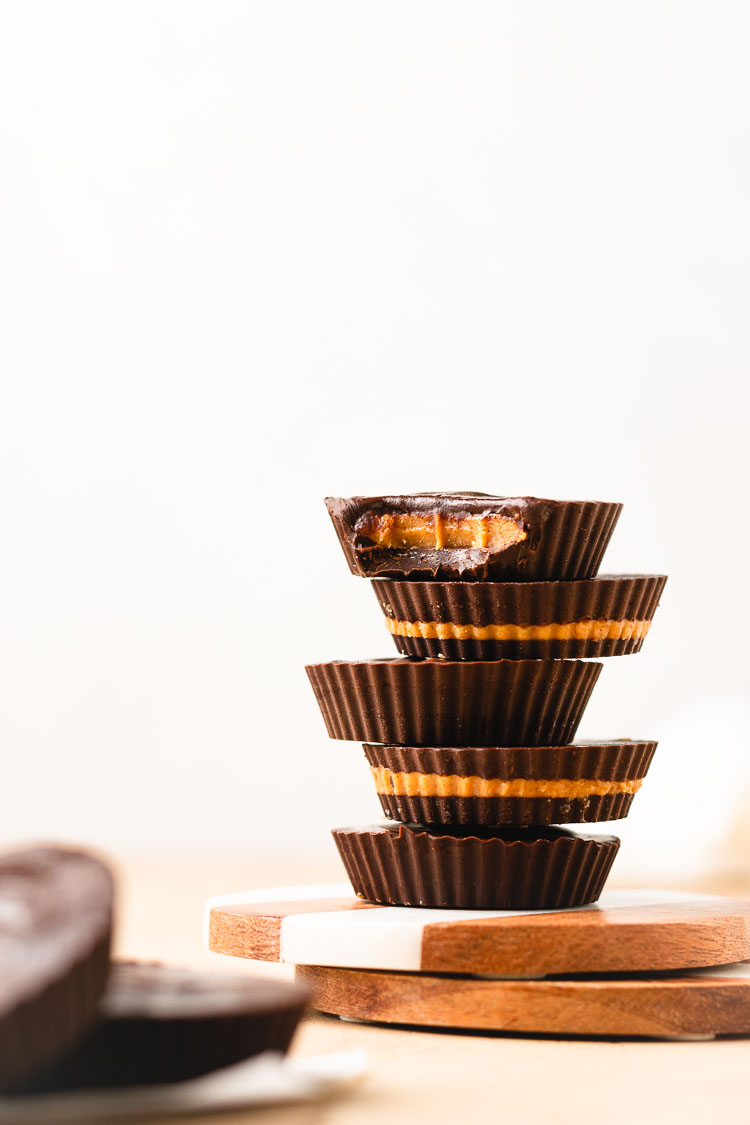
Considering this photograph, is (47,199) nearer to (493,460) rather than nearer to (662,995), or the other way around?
(493,460)

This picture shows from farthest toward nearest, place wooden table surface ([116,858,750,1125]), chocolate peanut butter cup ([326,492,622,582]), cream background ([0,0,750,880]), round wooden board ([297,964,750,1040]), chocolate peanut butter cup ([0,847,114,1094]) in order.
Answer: cream background ([0,0,750,880]), chocolate peanut butter cup ([326,492,622,582]), round wooden board ([297,964,750,1040]), wooden table surface ([116,858,750,1125]), chocolate peanut butter cup ([0,847,114,1094])

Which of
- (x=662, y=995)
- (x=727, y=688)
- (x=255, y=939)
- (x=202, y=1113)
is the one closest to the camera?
(x=202, y=1113)

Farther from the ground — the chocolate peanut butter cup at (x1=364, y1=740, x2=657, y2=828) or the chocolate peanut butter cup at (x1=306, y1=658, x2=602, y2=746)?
the chocolate peanut butter cup at (x1=306, y1=658, x2=602, y2=746)

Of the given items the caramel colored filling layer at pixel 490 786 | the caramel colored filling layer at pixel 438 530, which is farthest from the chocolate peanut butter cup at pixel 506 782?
the caramel colored filling layer at pixel 438 530

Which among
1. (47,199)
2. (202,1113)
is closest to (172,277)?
(47,199)

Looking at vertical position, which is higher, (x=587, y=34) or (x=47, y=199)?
(x=587, y=34)

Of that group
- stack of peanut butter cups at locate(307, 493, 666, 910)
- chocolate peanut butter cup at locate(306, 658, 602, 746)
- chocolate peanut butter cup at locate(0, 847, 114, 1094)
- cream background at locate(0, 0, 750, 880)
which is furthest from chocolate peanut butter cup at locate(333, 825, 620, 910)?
cream background at locate(0, 0, 750, 880)

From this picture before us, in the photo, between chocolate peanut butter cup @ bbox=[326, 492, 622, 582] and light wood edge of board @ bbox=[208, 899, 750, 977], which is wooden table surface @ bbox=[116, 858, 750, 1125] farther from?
chocolate peanut butter cup @ bbox=[326, 492, 622, 582]

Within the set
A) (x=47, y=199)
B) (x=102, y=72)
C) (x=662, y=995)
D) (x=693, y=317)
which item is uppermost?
(x=102, y=72)
